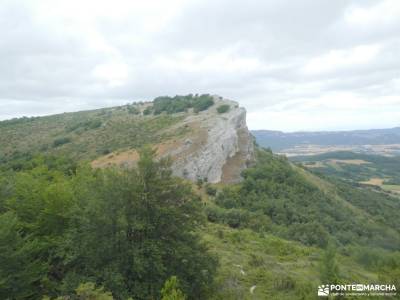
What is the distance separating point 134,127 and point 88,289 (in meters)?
50.6

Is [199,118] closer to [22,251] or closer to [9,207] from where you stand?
[9,207]

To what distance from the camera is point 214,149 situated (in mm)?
44062

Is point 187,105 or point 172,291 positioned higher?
point 187,105

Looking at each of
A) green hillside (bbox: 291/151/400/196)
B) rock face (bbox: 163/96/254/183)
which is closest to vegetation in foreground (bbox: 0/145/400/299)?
rock face (bbox: 163/96/254/183)

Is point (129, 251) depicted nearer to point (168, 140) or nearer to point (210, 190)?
point (210, 190)

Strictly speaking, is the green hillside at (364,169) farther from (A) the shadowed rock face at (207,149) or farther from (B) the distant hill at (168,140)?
(A) the shadowed rock face at (207,149)

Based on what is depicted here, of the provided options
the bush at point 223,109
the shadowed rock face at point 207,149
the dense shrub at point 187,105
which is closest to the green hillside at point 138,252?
the shadowed rock face at point 207,149

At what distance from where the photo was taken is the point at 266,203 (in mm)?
37062

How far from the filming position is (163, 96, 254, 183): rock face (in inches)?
1613

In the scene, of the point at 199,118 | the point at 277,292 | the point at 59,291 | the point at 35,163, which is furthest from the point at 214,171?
the point at 59,291

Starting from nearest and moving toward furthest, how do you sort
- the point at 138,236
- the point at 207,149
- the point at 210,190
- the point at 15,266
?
the point at 15,266
the point at 138,236
the point at 210,190
the point at 207,149

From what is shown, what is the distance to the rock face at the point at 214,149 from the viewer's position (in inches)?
1613

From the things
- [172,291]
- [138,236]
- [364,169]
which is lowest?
[364,169]

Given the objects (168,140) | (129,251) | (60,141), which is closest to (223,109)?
(168,140)
